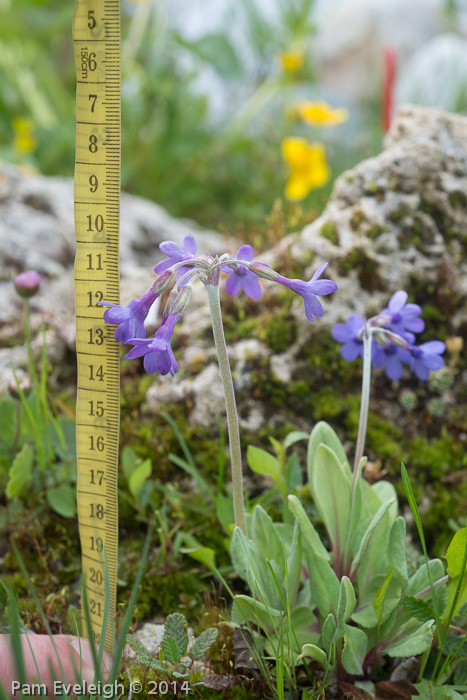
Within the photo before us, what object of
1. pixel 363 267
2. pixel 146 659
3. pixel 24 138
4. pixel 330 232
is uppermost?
pixel 24 138

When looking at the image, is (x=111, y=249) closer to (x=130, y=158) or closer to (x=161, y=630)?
(x=161, y=630)

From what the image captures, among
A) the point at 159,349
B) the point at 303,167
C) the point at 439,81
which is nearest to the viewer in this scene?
the point at 159,349

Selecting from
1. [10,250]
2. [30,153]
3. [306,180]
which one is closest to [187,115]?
[30,153]

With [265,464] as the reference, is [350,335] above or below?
above

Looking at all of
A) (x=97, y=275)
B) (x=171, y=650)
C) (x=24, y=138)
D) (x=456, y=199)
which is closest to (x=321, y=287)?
(x=97, y=275)

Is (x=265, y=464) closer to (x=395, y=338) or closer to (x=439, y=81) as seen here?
(x=395, y=338)

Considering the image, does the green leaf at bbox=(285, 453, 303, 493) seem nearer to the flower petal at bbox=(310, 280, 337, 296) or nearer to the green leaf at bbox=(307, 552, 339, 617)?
the green leaf at bbox=(307, 552, 339, 617)

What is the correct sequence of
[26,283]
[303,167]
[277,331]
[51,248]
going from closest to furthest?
[26,283] < [277,331] < [51,248] < [303,167]
